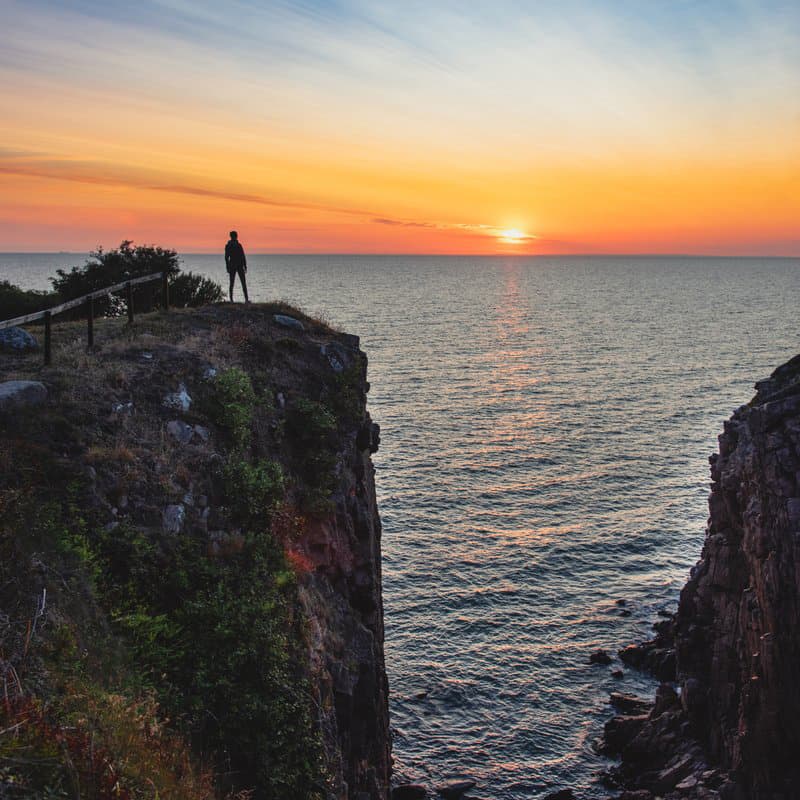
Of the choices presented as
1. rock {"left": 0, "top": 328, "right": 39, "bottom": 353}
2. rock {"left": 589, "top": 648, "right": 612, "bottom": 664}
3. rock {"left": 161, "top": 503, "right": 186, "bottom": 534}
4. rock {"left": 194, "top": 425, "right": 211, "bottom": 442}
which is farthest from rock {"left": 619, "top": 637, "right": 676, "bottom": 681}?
rock {"left": 0, "top": 328, "right": 39, "bottom": 353}

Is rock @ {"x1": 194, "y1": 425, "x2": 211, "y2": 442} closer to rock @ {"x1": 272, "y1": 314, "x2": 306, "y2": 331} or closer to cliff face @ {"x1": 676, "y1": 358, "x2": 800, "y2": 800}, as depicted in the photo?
rock @ {"x1": 272, "y1": 314, "x2": 306, "y2": 331}

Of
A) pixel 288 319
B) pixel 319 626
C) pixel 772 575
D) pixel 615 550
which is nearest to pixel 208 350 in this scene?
pixel 288 319

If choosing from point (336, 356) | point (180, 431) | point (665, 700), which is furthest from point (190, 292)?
point (665, 700)

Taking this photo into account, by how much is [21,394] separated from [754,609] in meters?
27.9

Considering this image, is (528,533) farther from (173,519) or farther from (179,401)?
(173,519)

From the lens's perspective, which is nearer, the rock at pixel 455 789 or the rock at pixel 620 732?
the rock at pixel 455 789

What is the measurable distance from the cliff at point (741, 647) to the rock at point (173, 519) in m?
23.1

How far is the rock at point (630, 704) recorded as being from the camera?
36.8 metres

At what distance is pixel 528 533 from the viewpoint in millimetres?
51500

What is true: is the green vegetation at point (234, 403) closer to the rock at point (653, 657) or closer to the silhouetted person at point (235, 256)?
the silhouetted person at point (235, 256)

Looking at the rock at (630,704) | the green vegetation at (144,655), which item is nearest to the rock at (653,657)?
the rock at (630,704)

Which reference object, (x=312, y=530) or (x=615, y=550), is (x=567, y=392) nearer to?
(x=615, y=550)

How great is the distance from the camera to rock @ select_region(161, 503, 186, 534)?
15844mm

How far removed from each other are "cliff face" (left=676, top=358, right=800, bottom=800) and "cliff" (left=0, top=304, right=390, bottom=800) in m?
14.6
